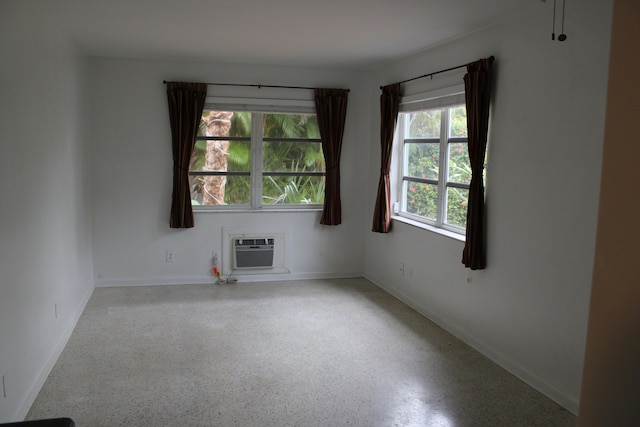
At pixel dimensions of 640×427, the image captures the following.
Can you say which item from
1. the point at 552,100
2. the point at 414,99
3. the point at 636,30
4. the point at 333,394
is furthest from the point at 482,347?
the point at 636,30

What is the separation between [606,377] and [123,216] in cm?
556

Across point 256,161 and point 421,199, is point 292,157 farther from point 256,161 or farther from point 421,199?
point 421,199

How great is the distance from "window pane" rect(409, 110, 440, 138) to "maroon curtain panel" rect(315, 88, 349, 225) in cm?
100

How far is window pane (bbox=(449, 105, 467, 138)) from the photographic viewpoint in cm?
441

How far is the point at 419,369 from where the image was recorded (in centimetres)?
366

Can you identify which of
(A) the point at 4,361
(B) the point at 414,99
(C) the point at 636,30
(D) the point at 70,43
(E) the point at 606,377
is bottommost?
(A) the point at 4,361

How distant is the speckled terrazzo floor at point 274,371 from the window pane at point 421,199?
98cm

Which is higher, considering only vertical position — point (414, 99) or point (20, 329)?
point (414, 99)

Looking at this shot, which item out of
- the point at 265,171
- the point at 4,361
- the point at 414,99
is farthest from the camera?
the point at 265,171

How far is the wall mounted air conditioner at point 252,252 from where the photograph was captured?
240 inches

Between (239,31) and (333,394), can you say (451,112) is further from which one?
(333,394)

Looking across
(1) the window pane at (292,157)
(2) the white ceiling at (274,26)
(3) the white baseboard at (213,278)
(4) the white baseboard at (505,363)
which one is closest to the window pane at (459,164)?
(2) the white ceiling at (274,26)

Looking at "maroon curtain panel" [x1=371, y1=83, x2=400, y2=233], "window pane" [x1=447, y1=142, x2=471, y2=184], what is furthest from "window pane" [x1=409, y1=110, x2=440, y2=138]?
"window pane" [x1=447, y1=142, x2=471, y2=184]

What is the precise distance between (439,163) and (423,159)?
412 millimetres
